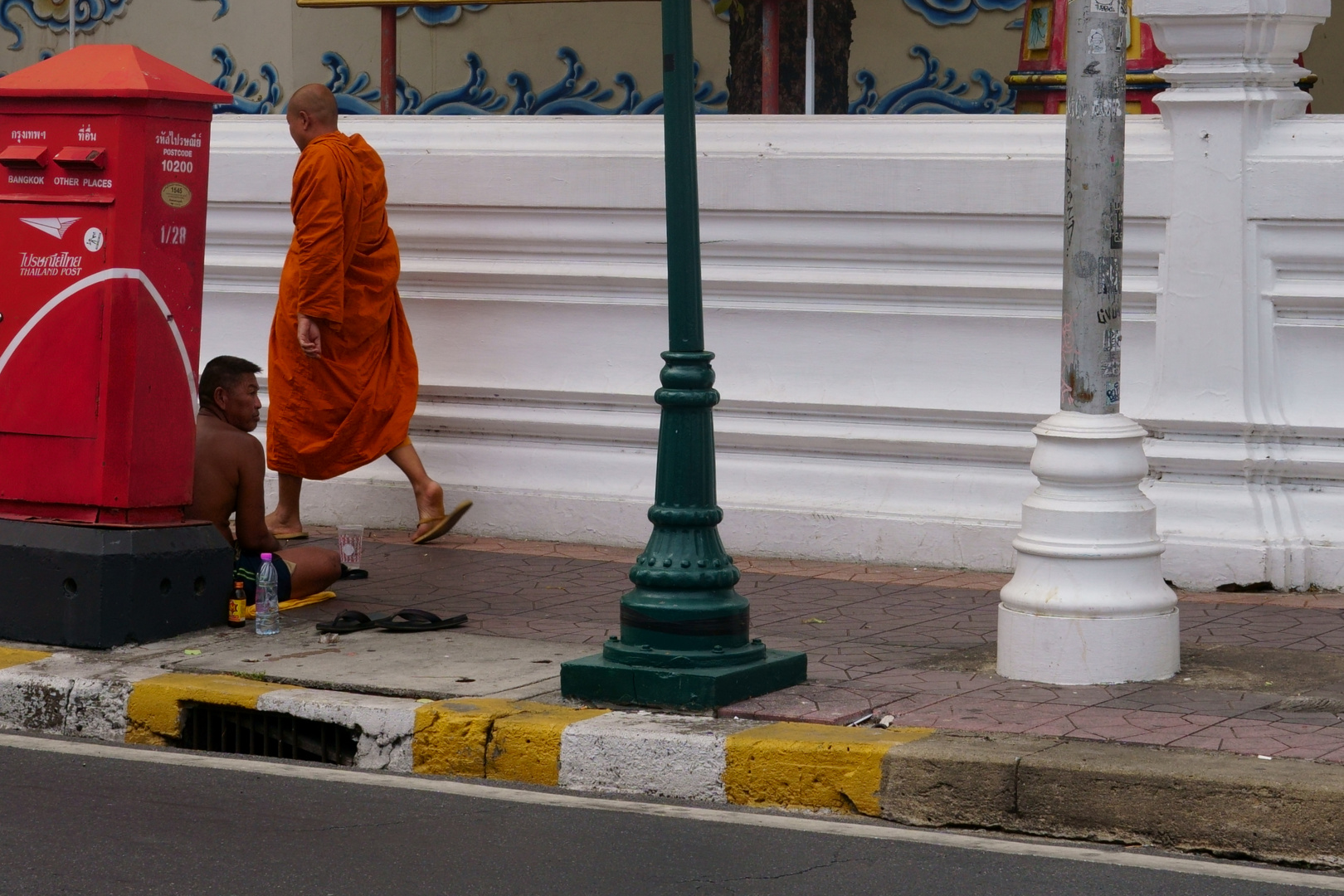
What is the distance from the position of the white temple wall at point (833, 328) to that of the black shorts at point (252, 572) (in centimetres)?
167

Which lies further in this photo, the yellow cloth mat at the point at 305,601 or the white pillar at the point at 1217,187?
the white pillar at the point at 1217,187

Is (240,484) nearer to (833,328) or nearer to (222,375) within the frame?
(222,375)

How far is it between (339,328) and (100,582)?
205cm

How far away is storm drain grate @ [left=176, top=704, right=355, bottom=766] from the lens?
585 centimetres

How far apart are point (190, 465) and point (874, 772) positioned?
281cm

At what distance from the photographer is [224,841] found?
4.79 meters

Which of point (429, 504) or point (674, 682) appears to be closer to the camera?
point (674, 682)

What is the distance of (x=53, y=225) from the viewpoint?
21.7 feet

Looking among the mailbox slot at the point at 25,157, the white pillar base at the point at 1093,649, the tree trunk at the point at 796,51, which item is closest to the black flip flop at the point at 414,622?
the mailbox slot at the point at 25,157

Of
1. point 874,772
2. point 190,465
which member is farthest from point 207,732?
point 874,772

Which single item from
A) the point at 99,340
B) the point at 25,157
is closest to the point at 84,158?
the point at 25,157

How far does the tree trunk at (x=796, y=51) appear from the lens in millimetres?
11945

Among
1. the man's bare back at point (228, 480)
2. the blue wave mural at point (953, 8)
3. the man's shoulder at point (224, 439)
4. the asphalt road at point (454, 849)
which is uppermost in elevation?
the blue wave mural at point (953, 8)

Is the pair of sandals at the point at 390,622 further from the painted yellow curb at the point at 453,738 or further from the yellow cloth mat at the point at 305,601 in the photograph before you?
the painted yellow curb at the point at 453,738
